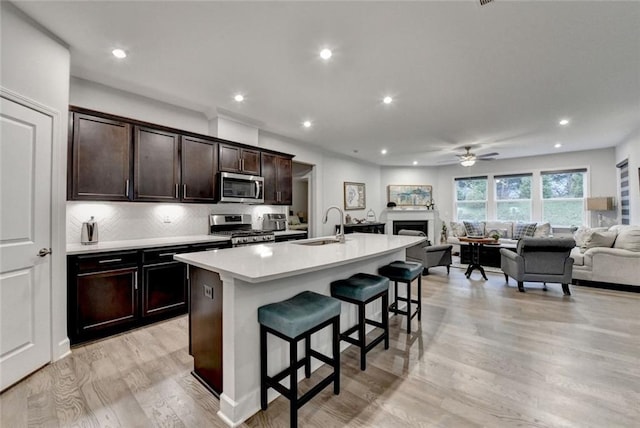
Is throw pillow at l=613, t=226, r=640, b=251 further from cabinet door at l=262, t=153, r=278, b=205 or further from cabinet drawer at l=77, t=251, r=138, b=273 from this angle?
cabinet drawer at l=77, t=251, r=138, b=273

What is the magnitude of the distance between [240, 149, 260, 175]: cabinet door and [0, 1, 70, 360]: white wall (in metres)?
2.12

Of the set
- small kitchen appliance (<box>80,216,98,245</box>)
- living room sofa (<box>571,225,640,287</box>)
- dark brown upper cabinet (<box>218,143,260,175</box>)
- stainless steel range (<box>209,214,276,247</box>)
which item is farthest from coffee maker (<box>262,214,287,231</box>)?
living room sofa (<box>571,225,640,287</box>)

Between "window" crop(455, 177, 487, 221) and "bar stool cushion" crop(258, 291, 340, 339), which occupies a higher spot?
"window" crop(455, 177, 487, 221)

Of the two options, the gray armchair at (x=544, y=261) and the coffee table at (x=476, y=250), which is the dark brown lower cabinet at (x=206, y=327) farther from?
the coffee table at (x=476, y=250)

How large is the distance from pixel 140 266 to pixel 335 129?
11.9 feet

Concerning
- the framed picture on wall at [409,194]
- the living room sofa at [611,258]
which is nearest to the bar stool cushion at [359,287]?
the living room sofa at [611,258]

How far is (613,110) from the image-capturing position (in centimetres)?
389

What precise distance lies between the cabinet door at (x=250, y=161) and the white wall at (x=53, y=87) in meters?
2.12

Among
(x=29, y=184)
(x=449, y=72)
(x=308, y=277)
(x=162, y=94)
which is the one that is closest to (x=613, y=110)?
(x=449, y=72)

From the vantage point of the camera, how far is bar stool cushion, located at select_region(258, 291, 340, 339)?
158cm

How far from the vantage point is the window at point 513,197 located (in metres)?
7.28

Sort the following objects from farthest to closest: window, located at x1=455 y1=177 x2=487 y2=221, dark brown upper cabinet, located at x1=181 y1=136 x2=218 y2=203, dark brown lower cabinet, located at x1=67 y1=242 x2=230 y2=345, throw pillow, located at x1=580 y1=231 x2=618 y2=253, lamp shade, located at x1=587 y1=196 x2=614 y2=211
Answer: window, located at x1=455 y1=177 x2=487 y2=221, lamp shade, located at x1=587 y1=196 x2=614 y2=211, throw pillow, located at x1=580 y1=231 x2=618 y2=253, dark brown upper cabinet, located at x1=181 y1=136 x2=218 y2=203, dark brown lower cabinet, located at x1=67 y1=242 x2=230 y2=345

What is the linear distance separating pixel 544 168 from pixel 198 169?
8242mm

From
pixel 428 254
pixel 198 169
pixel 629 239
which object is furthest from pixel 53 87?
pixel 629 239
